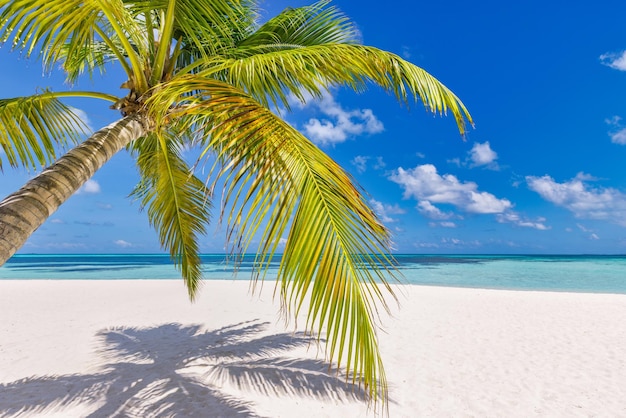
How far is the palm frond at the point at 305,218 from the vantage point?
5.73 feet

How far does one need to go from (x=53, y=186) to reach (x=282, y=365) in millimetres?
3277

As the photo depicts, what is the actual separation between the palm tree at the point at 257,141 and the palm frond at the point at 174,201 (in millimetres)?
1449

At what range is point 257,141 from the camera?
2355 mm

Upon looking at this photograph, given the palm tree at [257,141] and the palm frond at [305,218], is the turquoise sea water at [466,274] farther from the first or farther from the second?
the palm frond at [305,218]

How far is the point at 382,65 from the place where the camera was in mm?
3146

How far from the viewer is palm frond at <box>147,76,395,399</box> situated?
5.73 ft

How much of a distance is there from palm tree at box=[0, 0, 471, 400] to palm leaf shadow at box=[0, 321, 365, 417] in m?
1.30

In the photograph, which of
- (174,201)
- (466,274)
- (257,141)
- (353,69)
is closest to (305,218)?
(257,141)

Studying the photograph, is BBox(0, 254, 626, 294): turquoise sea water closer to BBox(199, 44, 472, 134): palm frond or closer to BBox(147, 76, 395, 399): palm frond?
BBox(199, 44, 472, 134): palm frond

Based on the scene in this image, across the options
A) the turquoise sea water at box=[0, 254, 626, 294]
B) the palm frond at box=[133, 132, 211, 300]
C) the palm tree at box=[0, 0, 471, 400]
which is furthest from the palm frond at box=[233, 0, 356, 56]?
the turquoise sea water at box=[0, 254, 626, 294]

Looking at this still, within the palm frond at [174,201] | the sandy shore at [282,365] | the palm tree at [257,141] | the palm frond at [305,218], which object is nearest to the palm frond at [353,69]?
the palm tree at [257,141]

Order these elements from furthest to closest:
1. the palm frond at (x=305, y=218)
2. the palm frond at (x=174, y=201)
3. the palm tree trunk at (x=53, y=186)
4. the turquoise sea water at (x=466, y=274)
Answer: the turquoise sea water at (x=466, y=274) → the palm frond at (x=174, y=201) → the palm tree trunk at (x=53, y=186) → the palm frond at (x=305, y=218)

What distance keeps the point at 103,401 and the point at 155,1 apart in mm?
3970

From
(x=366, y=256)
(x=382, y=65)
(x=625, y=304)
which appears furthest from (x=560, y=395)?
(x=625, y=304)
